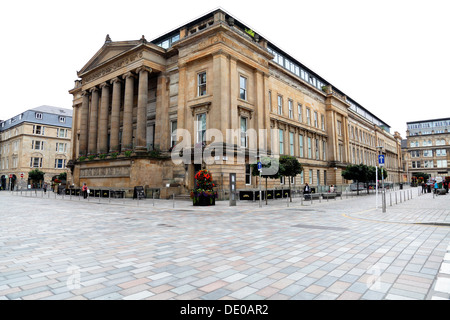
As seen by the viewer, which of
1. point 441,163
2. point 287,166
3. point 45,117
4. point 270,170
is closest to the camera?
point 270,170

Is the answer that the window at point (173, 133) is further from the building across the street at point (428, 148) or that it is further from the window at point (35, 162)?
the building across the street at point (428, 148)

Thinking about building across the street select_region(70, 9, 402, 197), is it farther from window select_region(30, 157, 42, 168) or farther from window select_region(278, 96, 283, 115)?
window select_region(30, 157, 42, 168)

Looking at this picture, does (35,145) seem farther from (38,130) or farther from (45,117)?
(45,117)

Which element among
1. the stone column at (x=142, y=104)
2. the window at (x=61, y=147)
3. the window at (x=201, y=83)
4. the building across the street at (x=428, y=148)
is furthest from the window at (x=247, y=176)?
the building across the street at (x=428, y=148)

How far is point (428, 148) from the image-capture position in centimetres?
9569

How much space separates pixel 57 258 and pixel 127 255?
1.40m

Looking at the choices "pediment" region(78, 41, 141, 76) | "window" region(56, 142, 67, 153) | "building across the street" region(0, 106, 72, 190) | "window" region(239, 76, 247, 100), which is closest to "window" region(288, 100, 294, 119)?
"window" region(239, 76, 247, 100)

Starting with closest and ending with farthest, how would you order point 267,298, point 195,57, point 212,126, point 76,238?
1. point 267,298
2. point 76,238
3. point 212,126
4. point 195,57

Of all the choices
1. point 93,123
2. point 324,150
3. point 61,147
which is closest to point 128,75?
point 93,123

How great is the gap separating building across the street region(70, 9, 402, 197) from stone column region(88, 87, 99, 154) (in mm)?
148

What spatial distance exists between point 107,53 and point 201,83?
1735 cm

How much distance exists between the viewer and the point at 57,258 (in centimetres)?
545

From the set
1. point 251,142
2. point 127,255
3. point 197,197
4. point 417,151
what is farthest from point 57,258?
point 417,151
